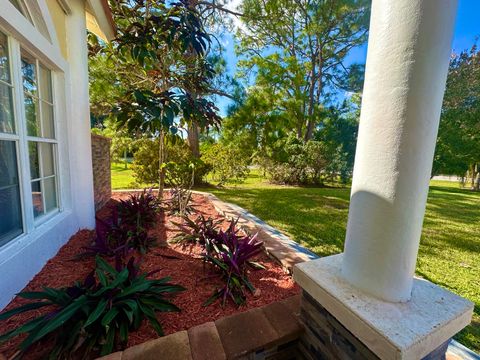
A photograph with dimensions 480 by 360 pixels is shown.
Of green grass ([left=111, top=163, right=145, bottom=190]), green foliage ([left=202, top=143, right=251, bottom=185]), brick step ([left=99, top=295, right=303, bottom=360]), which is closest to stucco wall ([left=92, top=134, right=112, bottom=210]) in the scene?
green grass ([left=111, top=163, right=145, bottom=190])

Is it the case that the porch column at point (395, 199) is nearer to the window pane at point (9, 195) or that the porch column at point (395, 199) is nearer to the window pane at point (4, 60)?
the window pane at point (9, 195)

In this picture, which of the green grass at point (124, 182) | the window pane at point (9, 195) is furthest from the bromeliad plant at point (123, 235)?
the green grass at point (124, 182)

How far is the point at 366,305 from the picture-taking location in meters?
1.20

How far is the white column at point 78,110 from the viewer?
308 centimetres

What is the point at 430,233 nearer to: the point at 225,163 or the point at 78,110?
the point at 78,110

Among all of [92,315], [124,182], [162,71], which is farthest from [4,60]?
[124,182]

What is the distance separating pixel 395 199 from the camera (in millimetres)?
1151

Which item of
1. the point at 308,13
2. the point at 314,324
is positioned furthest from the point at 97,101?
the point at 308,13

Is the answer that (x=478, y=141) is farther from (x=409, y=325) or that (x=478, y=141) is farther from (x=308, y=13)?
(x=409, y=325)

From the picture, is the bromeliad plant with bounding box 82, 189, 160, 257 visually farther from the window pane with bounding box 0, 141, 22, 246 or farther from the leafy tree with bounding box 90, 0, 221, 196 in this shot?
the leafy tree with bounding box 90, 0, 221, 196

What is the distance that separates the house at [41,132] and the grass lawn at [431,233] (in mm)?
3344

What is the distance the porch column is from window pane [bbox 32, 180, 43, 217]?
3.05 m

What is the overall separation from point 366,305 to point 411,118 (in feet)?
3.28

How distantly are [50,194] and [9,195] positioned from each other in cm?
91
